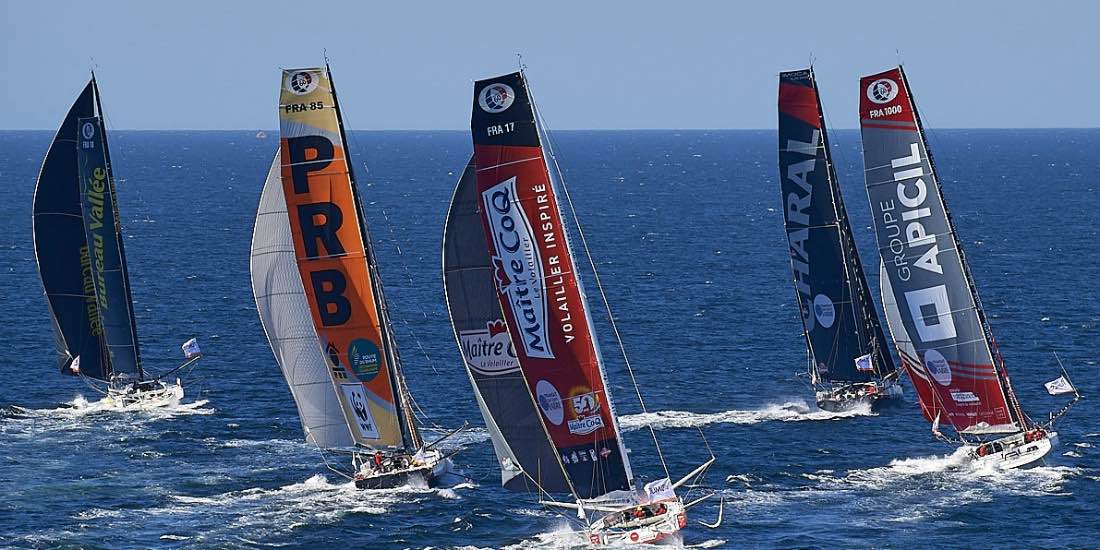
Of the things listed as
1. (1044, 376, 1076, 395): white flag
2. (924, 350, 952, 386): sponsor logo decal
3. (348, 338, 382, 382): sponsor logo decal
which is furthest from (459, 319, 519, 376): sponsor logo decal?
(1044, 376, 1076, 395): white flag

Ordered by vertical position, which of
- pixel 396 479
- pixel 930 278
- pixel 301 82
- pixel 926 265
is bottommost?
pixel 396 479

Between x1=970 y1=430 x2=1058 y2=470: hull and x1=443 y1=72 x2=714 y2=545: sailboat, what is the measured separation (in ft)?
58.6

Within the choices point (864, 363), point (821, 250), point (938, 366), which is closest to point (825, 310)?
point (821, 250)

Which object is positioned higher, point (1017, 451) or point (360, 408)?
point (360, 408)

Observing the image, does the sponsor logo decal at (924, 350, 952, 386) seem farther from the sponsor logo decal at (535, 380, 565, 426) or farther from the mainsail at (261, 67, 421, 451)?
the mainsail at (261, 67, 421, 451)

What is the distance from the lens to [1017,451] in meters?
66.5

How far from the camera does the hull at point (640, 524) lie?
54.3 meters

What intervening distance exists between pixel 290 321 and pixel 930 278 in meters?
28.4

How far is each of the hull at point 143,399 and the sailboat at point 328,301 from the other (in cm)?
1736

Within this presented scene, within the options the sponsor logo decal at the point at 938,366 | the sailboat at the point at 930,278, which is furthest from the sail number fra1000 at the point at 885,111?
the sponsor logo decal at the point at 938,366

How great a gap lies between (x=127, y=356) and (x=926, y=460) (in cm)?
4326

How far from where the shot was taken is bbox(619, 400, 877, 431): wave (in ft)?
254

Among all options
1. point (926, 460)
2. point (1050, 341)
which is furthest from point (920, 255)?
point (1050, 341)

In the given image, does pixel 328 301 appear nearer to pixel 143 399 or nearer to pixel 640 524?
pixel 640 524
